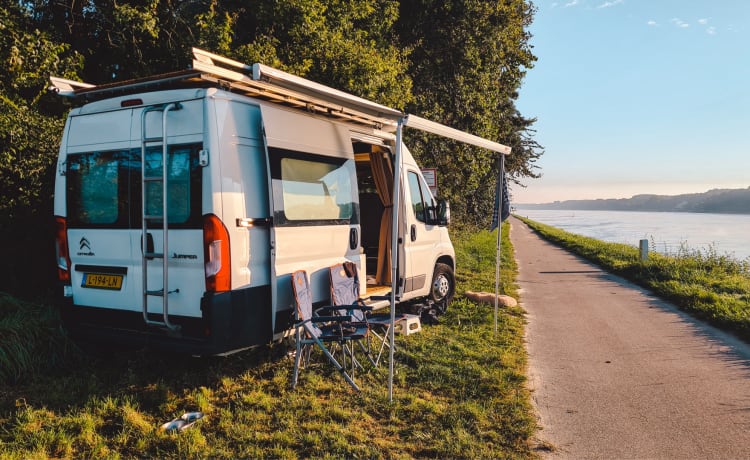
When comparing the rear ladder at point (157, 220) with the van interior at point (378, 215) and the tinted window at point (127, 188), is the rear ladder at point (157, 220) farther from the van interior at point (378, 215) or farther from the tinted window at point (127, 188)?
the van interior at point (378, 215)

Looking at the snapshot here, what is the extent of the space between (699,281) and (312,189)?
1003 cm

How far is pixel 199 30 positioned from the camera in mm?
9430

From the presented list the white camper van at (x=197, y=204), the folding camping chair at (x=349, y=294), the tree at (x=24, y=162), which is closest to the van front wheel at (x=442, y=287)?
the folding camping chair at (x=349, y=294)

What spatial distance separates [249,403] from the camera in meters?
4.42

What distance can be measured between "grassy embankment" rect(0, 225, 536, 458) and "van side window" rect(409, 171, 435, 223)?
1968 millimetres

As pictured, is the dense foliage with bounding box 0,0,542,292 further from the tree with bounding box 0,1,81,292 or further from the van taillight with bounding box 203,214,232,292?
the van taillight with bounding box 203,214,232,292

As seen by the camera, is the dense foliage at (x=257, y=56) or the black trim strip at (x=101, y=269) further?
the dense foliage at (x=257, y=56)

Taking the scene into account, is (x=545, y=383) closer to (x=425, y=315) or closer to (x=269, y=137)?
(x=425, y=315)

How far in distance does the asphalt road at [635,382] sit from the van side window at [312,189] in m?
2.73

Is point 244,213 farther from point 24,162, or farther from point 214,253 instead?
point 24,162

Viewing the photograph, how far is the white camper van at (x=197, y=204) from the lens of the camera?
4.28 metres

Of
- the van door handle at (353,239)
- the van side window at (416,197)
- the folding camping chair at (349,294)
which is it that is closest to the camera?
the folding camping chair at (349,294)

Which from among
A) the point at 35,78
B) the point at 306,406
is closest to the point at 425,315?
the point at 306,406

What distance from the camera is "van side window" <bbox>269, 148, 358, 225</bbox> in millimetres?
4801
